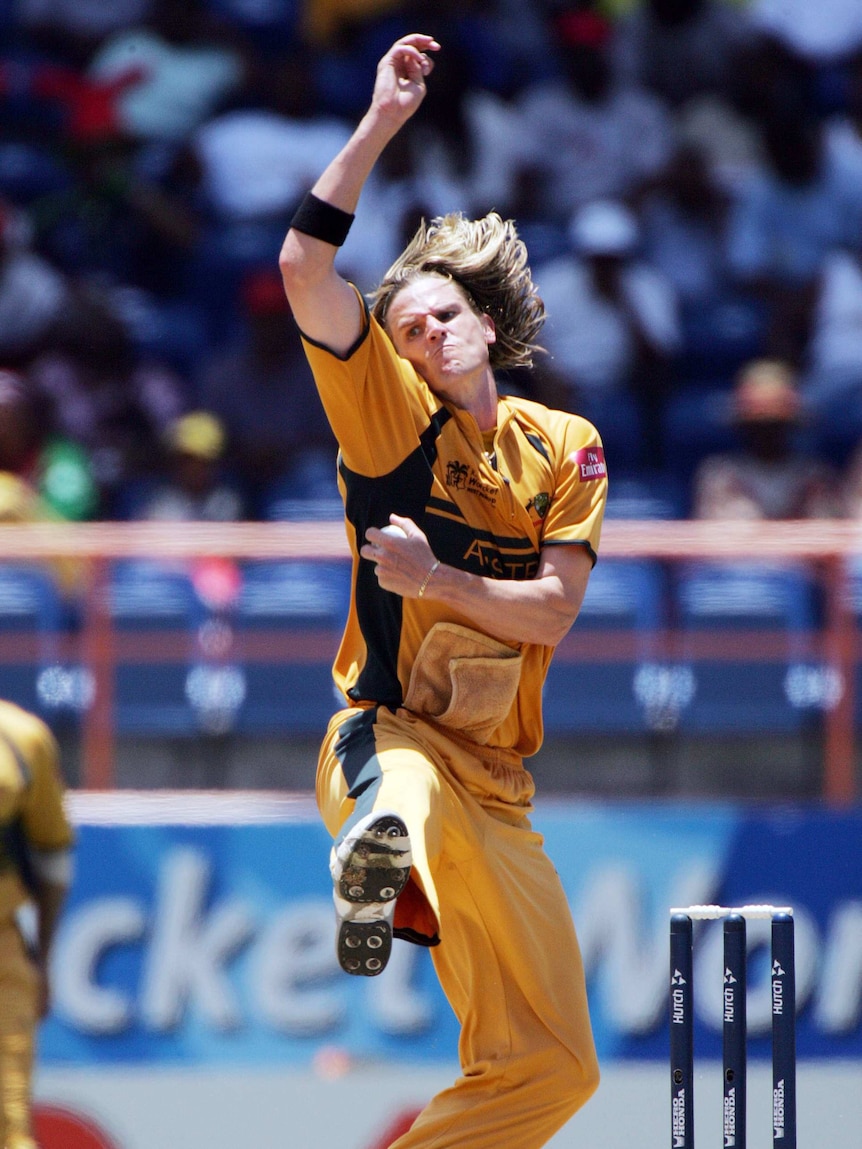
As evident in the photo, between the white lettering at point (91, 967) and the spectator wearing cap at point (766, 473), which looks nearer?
the white lettering at point (91, 967)

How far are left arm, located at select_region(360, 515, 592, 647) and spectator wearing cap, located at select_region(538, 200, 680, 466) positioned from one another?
4822 mm

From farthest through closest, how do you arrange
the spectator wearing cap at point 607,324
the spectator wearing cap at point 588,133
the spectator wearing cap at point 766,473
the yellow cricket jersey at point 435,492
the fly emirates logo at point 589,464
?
Result: 1. the spectator wearing cap at point 588,133
2. the spectator wearing cap at point 607,324
3. the spectator wearing cap at point 766,473
4. the fly emirates logo at point 589,464
5. the yellow cricket jersey at point 435,492

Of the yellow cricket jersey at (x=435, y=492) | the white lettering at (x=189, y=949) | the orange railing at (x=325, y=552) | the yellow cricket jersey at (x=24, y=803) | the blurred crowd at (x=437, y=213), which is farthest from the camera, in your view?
the blurred crowd at (x=437, y=213)

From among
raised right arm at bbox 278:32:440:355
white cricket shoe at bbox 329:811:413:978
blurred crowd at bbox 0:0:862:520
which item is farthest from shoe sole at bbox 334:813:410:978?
blurred crowd at bbox 0:0:862:520

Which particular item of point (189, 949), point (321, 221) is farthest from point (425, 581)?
point (189, 949)

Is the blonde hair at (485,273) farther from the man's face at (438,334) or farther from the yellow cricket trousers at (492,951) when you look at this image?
the yellow cricket trousers at (492,951)

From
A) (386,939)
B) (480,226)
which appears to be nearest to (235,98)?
(480,226)

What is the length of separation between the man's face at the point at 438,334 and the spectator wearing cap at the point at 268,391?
4.25m

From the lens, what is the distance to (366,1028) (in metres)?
6.12

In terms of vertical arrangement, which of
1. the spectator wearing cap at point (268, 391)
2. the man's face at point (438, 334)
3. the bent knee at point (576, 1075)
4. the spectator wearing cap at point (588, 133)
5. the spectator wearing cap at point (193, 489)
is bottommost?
the bent knee at point (576, 1075)

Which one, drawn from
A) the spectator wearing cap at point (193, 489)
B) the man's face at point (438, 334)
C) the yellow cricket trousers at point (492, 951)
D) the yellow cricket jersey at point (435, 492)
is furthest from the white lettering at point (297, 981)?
the man's face at point (438, 334)

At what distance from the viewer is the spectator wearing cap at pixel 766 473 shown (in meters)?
7.32

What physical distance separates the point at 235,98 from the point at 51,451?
3.10 m

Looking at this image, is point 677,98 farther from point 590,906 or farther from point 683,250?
point 590,906
